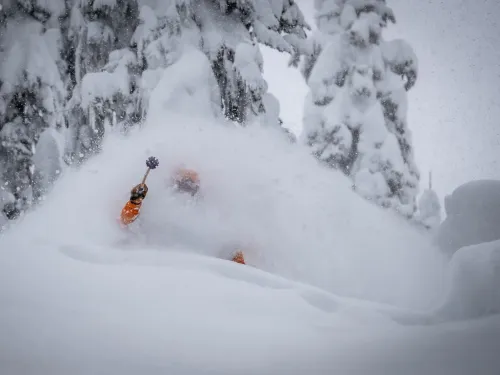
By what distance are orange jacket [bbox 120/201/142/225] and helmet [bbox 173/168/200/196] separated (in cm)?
86

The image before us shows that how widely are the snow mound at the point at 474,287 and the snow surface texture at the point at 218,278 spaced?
127 mm

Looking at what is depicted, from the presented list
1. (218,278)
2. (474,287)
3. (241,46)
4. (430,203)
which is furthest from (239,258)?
(430,203)

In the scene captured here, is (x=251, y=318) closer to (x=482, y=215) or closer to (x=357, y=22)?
(x=482, y=215)

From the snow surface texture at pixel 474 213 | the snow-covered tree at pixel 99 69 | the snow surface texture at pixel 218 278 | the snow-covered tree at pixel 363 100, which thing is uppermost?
the snow-covered tree at pixel 363 100

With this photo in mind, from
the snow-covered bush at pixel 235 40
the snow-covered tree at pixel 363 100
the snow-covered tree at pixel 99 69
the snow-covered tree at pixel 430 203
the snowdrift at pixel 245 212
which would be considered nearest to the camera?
the snowdrift at pixel 245 212

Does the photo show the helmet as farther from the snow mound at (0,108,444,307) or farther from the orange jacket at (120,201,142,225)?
the orange jacket at (120,201,142,225)

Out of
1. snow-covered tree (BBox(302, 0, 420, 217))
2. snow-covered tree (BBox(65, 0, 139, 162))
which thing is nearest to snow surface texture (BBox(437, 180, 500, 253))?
snow-covered tree (BBox(65, 0, 139, 162))

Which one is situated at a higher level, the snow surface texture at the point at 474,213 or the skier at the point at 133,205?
the snow surface texture at the point at 474,213

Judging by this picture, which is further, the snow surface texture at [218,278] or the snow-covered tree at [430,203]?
the snow-covered tree at [430,203]

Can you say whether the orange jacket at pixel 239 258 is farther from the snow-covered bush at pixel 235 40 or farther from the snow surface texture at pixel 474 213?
the snow-covered bush at pixel 235 40

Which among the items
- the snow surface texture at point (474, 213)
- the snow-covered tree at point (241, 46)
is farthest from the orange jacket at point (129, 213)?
the snow-covered tree at point (241, 46)

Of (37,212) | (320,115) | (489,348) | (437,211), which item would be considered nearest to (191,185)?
(37,212)

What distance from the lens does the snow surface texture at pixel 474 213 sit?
16.6 feet

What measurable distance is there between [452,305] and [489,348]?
577 mm
